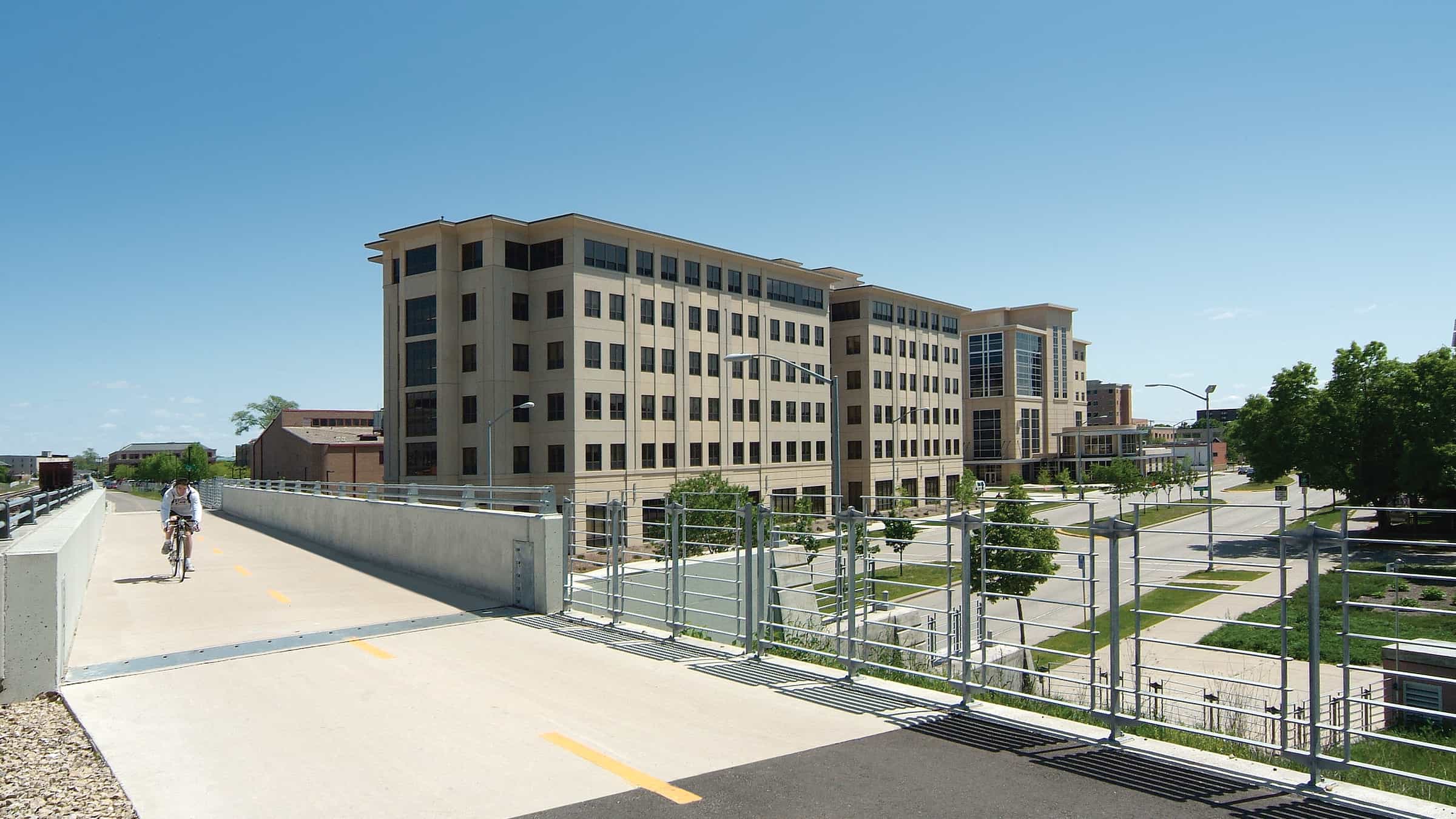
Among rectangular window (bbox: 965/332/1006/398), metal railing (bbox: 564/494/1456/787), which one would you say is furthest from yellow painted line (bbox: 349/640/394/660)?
rectangular window (bbox: 965/332/1006/398)

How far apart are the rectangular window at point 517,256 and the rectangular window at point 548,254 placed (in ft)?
0.95

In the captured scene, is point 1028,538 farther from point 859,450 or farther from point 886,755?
point 859,450

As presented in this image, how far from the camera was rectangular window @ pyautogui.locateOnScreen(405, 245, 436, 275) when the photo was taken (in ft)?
181

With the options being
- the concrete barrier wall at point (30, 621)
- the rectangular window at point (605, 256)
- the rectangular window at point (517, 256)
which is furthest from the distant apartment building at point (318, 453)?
the concrete barrier wall at point (30, 621)

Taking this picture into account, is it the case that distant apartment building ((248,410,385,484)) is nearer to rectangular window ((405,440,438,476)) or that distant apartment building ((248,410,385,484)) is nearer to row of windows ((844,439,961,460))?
rectangular window ((405,440,438,476))

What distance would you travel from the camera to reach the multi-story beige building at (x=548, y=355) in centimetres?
5359

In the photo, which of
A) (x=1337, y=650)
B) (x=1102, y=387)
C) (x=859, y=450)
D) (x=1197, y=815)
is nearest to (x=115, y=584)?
(x=1197, y=815)

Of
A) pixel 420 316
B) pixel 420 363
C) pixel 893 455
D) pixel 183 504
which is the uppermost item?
pixel 420 316

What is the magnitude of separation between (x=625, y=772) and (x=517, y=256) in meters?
50.7

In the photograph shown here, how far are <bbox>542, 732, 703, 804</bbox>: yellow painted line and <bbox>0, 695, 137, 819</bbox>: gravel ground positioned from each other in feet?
10.4

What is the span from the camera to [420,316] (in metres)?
55.7

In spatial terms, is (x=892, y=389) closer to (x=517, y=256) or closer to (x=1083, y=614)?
(x=517, y=256)

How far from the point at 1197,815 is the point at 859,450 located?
241 ft

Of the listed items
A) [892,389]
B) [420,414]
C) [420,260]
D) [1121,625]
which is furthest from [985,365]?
[1121,625]
